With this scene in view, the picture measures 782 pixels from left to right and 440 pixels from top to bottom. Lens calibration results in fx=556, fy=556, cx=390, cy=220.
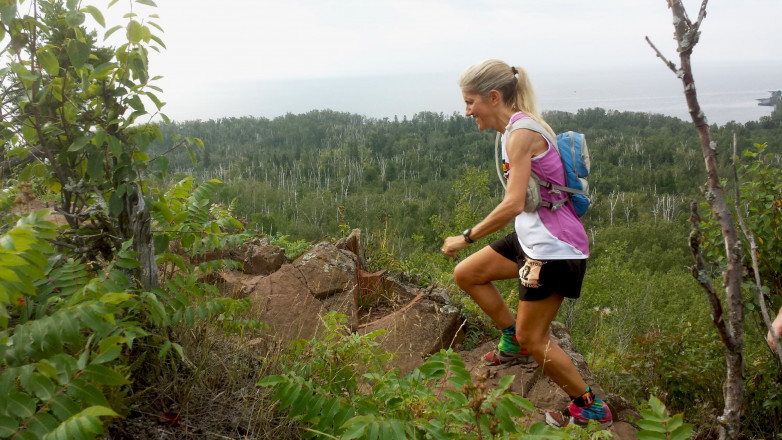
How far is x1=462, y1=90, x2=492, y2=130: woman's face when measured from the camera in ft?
8.85

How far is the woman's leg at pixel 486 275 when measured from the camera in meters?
2.98

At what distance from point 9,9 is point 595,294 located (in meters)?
19.8

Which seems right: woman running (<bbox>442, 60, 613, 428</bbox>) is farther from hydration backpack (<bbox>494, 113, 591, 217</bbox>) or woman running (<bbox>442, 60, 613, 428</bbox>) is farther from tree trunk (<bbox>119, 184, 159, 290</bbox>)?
tree trunk (<bbox>119, 184, 159, 290</bbox>)

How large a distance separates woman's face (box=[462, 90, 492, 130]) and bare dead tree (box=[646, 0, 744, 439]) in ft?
4.76

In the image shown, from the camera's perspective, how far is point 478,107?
2707 millimetres

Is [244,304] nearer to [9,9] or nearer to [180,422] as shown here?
[180,422]

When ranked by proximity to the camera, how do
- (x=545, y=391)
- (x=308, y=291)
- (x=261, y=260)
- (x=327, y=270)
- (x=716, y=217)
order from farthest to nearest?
(x=261, y=260)
(x=327, y=270)
(x=308, y=291)
(x=545, y=391)
(x=716, y=217)

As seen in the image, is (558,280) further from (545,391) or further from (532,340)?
(545,391)

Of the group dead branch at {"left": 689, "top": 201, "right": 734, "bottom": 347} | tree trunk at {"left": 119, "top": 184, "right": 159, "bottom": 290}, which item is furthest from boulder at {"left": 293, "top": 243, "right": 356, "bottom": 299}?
dead branch at {"left": 689, "top": 201, "right": 734, "bottom": 347}

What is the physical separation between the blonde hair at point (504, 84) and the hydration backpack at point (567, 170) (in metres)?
0.08

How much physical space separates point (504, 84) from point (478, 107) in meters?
0.16

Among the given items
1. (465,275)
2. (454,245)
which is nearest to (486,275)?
(465,275)

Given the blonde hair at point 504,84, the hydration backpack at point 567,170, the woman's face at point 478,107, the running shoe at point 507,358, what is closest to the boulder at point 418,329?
the running shoe at point 507,358

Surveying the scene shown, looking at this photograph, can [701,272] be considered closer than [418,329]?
Yes
